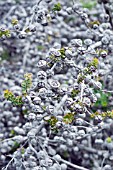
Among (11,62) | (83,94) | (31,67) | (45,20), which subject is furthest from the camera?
(11,62)

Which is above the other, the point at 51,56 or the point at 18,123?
the point at 51,56

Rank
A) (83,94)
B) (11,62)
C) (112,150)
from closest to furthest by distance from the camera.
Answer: (83,94) < (112,150) < (11,62)

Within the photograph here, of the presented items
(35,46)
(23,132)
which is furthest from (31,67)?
(23,132)

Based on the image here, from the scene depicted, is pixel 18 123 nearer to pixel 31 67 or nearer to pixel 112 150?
pixel 31 67

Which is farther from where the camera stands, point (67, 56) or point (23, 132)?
point (23, 132)

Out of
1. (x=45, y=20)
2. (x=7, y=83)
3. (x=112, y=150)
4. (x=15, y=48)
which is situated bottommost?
(x=112, y=150)

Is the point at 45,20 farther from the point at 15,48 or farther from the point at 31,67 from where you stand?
the point at 15,48
